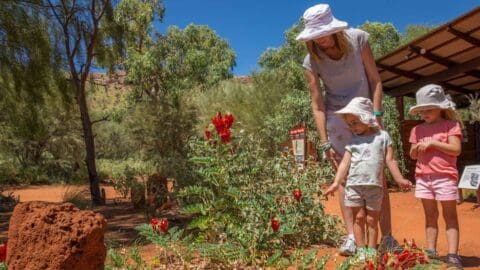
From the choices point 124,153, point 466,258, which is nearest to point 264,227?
point 466,258

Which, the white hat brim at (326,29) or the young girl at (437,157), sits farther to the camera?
the young girl at (437,157)

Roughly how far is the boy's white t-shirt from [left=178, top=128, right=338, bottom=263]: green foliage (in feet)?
1.97

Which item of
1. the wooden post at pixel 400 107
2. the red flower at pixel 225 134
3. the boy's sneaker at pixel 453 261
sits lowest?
the boy's sneaker at pixel 453 261

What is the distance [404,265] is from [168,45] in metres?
23.7

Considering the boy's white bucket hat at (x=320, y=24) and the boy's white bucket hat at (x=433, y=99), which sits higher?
the boy's white bucket hat at (x=320, y=24)

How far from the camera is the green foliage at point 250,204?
382cm

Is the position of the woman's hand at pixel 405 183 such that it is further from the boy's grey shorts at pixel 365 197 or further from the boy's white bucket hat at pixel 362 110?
the boy's white bucket hat at pixel 362 110

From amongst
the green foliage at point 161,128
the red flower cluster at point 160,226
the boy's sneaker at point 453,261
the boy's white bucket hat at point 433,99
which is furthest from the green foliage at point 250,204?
the green foliage at point 161,128

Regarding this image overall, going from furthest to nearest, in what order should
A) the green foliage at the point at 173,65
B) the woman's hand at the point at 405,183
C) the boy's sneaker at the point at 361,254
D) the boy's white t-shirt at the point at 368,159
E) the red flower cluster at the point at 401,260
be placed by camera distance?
the green foliage at the point at 173,65
the boy's white t-shirt at the point at 368,159
the woman's hand at the point at 405,183
the boy's sneaker at the point at 361,254
the red flower cluster at the point at 401,260

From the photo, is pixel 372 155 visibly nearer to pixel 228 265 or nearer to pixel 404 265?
pixel 404 265

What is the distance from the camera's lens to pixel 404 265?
2768mm

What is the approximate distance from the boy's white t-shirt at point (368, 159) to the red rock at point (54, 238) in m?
1.67

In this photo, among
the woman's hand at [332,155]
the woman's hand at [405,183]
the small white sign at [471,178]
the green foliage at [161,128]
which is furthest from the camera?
the green foliage at [161,128]

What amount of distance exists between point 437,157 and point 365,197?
668 mm
